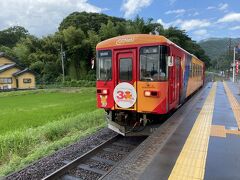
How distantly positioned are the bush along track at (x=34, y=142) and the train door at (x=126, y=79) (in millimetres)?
1930

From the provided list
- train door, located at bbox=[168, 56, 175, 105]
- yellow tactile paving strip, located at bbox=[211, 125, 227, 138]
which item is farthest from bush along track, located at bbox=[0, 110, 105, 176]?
yellow tactile paving strip, located at bbox=[211, 125, 227, 138]

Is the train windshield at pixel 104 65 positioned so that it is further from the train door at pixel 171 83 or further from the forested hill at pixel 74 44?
the forested hill at pixel 74 44

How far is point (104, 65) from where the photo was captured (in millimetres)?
7988

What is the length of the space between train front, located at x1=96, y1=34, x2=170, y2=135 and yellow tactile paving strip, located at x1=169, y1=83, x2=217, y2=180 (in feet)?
3.86

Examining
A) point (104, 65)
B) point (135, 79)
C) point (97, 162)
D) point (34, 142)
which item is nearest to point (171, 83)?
point (135, 79)

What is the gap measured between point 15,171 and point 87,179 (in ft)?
5.35

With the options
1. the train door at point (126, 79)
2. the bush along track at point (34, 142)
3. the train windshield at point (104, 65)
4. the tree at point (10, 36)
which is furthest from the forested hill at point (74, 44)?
the train door at point (126, 79)

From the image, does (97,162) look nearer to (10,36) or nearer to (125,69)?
(125,69)

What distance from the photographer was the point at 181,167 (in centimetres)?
457

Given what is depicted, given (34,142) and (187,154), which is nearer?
(187,154)

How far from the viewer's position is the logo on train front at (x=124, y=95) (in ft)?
24.3

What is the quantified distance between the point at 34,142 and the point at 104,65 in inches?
130

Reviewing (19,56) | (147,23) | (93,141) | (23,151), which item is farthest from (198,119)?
(19,56)

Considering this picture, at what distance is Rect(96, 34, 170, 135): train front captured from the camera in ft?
23.0
